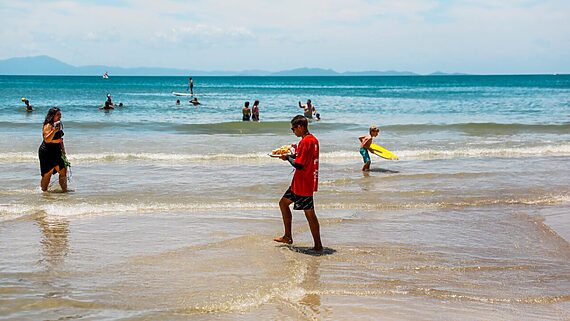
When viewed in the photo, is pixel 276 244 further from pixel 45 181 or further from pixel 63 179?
pixel 45 181

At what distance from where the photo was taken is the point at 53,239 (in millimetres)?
8086

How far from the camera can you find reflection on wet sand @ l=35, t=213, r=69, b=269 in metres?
7.15

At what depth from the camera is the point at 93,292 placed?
238 inches

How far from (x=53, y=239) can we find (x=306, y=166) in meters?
3.40

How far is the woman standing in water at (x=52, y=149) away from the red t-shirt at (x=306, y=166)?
580 cm

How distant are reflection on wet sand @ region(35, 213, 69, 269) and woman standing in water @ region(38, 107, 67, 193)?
2.21 meters

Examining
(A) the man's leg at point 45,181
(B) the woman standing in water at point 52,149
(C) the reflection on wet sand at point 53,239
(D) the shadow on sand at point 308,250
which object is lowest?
(D) the shadow on sand at point 308,250

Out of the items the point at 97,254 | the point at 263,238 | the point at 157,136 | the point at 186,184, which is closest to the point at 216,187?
the point at 186,184

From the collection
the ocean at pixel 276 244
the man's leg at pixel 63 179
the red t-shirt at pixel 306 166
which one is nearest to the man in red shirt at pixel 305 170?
the red t-shirt at pixel 306 166

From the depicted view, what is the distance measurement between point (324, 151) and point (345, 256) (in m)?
12.2

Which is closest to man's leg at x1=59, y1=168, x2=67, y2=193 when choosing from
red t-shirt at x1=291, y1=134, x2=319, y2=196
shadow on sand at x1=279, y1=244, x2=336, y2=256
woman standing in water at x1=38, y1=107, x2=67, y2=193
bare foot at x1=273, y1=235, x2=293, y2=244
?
woman standing in water at x1=38, y1=107, x2=67, y2=193

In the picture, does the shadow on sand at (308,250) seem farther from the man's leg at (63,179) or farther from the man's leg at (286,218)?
the man's leg at (63,179)

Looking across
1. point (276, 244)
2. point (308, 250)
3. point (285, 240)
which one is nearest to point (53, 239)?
point (276, 244)

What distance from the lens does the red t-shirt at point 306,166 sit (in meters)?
7.38
